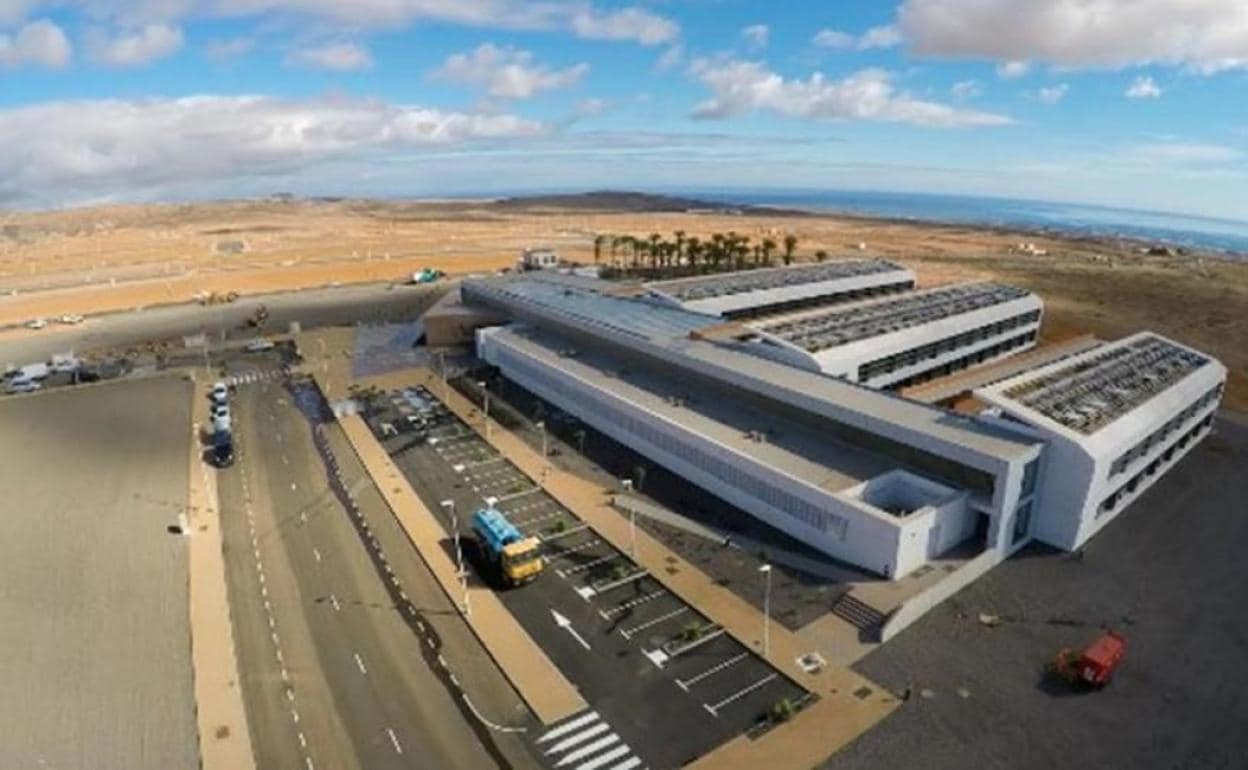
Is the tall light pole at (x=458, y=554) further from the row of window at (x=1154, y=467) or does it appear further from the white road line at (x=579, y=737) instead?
the row of window at (x=1154, y=467)

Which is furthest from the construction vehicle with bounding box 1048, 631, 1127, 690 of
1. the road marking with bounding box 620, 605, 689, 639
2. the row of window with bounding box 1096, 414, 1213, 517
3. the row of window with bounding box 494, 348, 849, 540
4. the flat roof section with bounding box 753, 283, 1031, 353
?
the flat roof section with bounding box 753, 283, 1031, 353

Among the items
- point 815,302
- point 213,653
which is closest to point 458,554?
point 213,653

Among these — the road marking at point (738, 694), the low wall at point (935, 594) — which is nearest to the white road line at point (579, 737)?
the road marking at point (738, 694)

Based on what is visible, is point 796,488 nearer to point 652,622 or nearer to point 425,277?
point 652,622

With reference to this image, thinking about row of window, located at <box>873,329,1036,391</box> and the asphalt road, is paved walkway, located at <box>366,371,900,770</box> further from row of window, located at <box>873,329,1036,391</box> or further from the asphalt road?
row of window, located at <box>873,329,1036,391</box>

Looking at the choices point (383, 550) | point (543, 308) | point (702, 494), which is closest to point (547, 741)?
point (383, 550)

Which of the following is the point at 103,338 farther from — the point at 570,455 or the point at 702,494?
the point at 702,494
